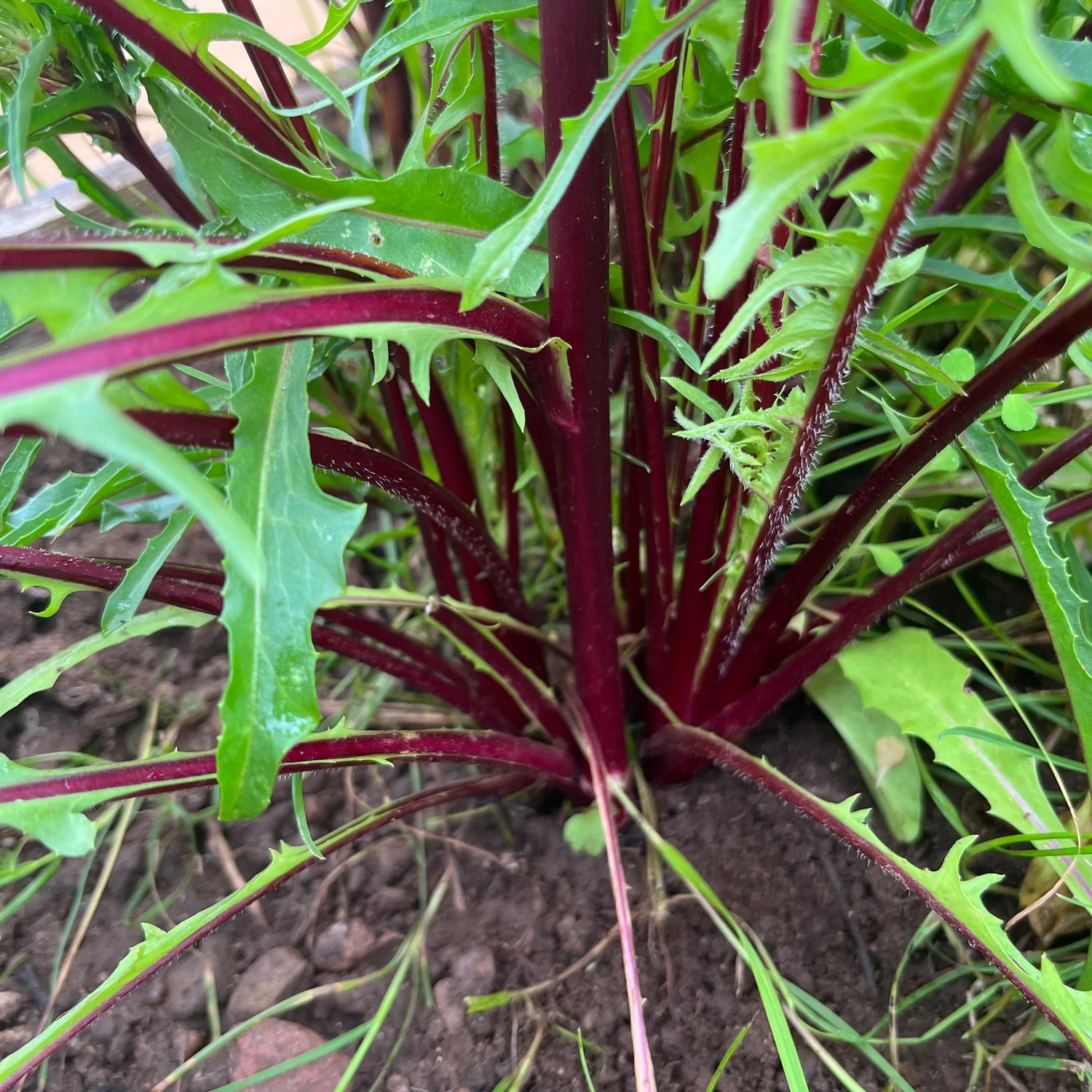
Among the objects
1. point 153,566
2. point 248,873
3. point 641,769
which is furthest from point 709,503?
point 248,873

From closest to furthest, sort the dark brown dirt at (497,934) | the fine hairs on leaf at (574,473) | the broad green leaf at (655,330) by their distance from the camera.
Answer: the fine hairs on leaf at (574,473) < the broad green leaf at (655,330) < the dark brown dirt at (497,934)

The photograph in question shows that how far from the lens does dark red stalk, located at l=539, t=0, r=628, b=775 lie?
34cm

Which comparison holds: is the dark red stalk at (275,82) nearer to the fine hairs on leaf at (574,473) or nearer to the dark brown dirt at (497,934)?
the fine hairs on leaf at (574,473)

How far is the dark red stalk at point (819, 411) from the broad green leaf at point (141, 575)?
0.98 feet

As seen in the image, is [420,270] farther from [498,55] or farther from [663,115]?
[498,55]

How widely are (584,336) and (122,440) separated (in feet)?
0.86

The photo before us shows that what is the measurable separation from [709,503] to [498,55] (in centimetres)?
35

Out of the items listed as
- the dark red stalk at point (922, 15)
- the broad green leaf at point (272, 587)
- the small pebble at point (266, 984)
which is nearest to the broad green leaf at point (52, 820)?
the broad green leaf at point (272, 587)

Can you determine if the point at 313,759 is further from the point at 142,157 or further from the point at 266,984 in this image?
the point at 142,157

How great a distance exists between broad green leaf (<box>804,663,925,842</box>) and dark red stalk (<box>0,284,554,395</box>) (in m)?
0.38

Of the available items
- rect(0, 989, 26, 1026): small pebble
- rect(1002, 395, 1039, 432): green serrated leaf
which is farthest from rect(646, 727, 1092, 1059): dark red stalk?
rect(0, 989, 26, 1026): small pebble

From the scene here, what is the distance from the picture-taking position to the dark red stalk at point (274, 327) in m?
0.21

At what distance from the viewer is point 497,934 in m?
0.58

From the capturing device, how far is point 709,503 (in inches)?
21.2
